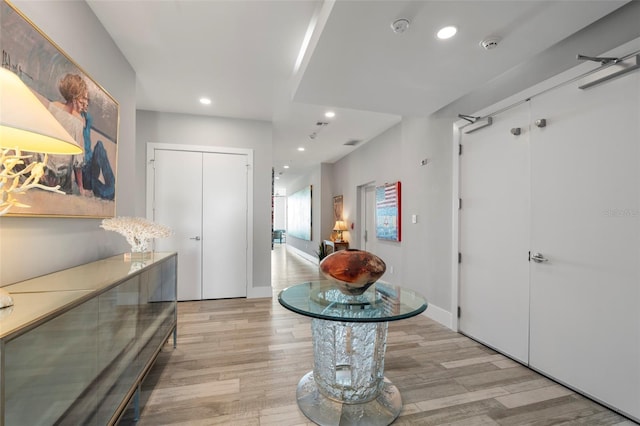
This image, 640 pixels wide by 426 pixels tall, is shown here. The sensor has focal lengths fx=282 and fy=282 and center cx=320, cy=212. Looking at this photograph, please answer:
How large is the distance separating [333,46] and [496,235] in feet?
7.43

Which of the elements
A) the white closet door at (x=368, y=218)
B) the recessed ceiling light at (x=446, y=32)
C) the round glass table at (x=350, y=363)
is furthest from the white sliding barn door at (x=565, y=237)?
the white closet door at (x=368, y=218)

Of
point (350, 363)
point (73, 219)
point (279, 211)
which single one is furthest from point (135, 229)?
point (279, 211)

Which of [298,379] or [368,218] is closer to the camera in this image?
[298,379]

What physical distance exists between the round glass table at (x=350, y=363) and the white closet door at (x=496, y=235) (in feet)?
4.00

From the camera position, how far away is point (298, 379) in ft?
7.23

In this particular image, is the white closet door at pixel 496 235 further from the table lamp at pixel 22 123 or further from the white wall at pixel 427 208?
the table lamp at pixel 22 123

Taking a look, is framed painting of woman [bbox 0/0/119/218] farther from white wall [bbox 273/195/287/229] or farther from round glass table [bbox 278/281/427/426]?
white wall [bbox 273/195/287/229]

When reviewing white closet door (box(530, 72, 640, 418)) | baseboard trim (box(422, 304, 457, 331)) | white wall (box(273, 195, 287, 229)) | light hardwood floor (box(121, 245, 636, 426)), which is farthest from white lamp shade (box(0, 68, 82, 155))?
white wall (box(273, 195, 287, 229))

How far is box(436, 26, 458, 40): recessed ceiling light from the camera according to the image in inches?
76.5

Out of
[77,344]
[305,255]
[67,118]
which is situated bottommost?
[305,255]

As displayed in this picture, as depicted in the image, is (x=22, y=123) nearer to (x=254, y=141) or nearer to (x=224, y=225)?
(x=224, y=225)

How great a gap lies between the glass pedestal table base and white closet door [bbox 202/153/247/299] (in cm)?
280

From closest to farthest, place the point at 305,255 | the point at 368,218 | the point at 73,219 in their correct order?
the point at 73,219
the point at 368,218
the point at 305,255

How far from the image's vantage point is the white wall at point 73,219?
1.49 metres
